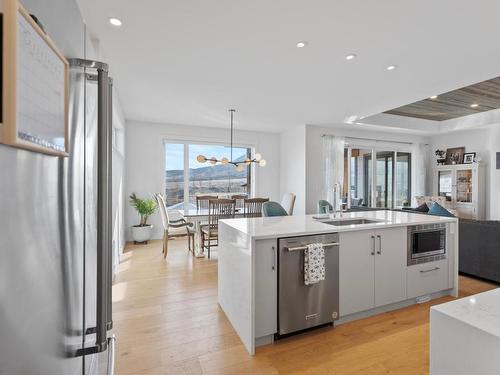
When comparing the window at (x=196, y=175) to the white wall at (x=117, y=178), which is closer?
the white wall at (x=117, y=178)

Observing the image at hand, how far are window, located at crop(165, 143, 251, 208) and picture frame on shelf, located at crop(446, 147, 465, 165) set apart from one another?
5237 mm

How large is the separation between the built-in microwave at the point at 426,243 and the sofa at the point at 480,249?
0.80 meters

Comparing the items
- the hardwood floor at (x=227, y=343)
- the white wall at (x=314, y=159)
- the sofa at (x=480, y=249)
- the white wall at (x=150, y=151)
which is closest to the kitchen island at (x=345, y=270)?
the hardwood floor at (x=227, y=343)

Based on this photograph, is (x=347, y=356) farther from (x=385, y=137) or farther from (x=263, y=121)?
(x=385, y=137)

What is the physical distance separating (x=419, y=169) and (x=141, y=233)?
7262 millimetres

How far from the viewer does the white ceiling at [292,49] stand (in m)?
2.00

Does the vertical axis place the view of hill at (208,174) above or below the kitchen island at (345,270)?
above

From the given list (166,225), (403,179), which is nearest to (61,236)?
(166,225)

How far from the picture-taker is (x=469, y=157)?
6289 mm

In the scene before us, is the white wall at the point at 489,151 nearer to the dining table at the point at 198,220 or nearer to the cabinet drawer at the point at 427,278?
the cabinet drawer at the point at 427,278

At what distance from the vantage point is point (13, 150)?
43 centimetres

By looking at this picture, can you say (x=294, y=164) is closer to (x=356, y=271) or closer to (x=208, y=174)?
(x=208, y=174)

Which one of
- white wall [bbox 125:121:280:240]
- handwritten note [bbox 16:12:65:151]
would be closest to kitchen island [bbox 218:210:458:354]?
handwritten note [bbox 16:12:65:151]

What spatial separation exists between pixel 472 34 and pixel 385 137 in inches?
189
